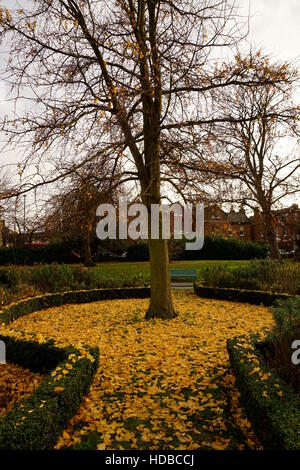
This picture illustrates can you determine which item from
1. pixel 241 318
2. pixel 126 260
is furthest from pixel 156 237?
pixel 126 260

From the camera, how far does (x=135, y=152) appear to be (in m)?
10.2

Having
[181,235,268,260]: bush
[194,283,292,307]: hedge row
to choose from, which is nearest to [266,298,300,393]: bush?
[194,283,292,307]: hedge row

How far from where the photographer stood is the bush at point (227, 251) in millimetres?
35750

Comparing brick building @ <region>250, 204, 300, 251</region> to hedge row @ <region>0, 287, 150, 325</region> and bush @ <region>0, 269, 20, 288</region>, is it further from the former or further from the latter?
bush @ <region>0, 269, 20, 288</region>

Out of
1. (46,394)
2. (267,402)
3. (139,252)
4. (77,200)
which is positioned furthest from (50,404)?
(139,252)

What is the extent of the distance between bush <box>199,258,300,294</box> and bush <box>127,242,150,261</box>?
741 inches

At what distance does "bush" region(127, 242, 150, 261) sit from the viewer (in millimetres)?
34844

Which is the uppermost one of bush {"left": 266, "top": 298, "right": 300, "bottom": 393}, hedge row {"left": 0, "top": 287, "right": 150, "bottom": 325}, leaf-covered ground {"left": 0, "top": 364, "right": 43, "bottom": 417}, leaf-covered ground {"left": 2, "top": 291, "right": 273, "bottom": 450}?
bush {"left": 266, "top": 298, "right": 300, "bottom": 393}

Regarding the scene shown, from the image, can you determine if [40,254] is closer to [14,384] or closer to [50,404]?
[14,384]

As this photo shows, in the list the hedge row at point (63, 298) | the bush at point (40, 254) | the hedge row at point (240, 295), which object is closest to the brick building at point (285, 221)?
the hedge row at point (240, 295)

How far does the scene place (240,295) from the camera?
13891 millimetres

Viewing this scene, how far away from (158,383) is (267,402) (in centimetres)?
226

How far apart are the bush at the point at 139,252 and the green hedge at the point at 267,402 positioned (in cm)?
2949

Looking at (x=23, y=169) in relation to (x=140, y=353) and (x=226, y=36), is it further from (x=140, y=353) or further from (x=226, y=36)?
(x=226, y=36)
